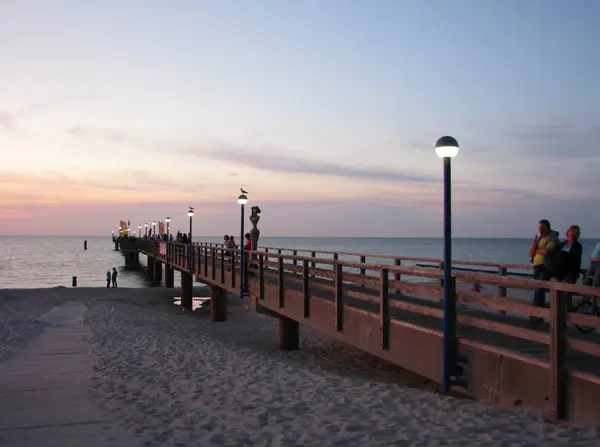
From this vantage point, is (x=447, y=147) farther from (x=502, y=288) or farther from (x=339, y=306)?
(x=502, y=288)

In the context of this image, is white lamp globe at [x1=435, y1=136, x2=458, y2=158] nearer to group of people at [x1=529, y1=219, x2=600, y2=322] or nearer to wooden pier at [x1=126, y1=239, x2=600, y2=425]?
wooden pier at [x1=126, y1=239, x2=600, y2=425]

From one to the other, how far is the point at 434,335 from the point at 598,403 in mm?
2258

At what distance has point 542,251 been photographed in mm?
7918

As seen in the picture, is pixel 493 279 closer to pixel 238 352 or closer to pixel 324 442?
pixel 324 442

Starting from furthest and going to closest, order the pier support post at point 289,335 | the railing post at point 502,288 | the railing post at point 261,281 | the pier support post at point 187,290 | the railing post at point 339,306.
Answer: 1. the pier support post at point 187,290
2. the pier support post at point 289,335
3. the railing post at point 261,281
4. the railing post at point 502,288
5. the railing post at point 339,306

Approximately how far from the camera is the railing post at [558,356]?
4.96 meters

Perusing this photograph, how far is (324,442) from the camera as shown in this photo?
5113mm

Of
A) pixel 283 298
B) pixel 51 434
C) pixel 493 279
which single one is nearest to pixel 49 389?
pixel 51 434

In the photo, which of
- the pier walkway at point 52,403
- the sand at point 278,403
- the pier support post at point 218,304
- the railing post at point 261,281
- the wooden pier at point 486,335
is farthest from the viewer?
the pier support post at point 218,304

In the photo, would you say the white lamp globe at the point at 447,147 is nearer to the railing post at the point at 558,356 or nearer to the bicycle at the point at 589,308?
the railing post at the point at 558,356

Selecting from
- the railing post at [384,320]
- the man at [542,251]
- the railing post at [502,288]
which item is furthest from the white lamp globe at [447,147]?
the railing post at [502,288]

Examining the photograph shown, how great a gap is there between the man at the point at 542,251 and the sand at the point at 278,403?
6.76 ft

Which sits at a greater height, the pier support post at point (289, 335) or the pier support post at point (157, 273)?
the pier support post at point (289, 335)

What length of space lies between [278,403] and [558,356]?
3.25m
